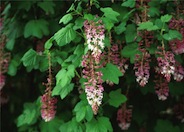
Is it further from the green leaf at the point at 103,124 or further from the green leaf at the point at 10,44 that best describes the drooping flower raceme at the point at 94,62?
the green leaf at the point at 10,44

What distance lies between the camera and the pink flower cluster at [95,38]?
7.29ft

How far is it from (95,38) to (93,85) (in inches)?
12.3

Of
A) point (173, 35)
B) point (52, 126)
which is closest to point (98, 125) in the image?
point (52, 126)

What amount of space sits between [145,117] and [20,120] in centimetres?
132

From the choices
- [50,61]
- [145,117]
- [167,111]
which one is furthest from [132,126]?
[50,61]

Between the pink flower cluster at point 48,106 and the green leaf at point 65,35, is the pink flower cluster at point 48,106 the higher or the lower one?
the lower one

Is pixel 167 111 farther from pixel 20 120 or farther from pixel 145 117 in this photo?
pixel 20 120

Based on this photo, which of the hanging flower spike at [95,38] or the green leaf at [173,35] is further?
the green leaf at [173,35]

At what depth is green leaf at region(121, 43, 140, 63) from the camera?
2.67 metres

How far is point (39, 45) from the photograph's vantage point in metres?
3.46

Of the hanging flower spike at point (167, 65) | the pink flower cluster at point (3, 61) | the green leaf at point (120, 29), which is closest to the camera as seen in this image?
the hanging flower spike at point (167, 65)

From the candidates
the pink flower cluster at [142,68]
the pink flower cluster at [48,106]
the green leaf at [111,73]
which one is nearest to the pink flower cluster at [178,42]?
the pink flower cluster at [142,68]

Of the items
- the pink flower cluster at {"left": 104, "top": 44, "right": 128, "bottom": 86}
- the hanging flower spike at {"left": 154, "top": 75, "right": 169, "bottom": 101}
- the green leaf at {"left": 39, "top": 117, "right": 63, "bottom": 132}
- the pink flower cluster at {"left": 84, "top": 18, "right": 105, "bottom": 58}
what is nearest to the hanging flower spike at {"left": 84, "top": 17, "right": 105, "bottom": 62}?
the pink flower cluster at {"left": 84, "top": 18, "right": 105, "bottom": 58}

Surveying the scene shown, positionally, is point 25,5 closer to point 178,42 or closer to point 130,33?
point 130,33
